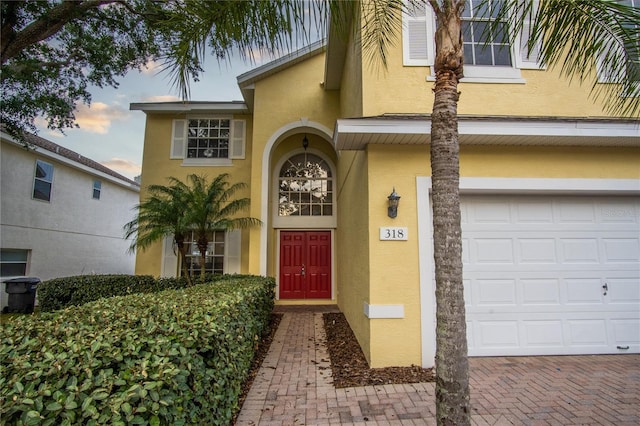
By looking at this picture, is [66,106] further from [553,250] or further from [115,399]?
[553,250]

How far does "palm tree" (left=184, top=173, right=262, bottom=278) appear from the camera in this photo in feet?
31.3

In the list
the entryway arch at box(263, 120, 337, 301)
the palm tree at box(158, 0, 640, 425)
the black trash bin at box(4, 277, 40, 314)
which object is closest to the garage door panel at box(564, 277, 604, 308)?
the palm tree at box(158, 0, 640, 425)

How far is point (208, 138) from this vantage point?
11.7m

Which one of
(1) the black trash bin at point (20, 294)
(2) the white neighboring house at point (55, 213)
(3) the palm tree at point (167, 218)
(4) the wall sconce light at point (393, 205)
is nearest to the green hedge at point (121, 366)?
(4) the wall sconce light at point (393, 205)

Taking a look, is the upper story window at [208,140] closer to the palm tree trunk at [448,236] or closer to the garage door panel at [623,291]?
the palm tree trunk at [448,236]

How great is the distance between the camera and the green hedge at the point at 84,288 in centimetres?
909

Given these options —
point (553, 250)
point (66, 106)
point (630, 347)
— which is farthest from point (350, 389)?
point (66, 106)

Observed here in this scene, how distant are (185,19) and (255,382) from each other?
15.0 feet

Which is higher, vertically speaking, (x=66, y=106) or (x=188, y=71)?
(x=66, y=106)

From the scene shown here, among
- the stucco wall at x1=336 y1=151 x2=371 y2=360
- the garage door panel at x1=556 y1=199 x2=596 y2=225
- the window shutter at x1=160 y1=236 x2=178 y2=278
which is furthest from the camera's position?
the window shutter at x1=160 y1=236 x2=178 y2=278

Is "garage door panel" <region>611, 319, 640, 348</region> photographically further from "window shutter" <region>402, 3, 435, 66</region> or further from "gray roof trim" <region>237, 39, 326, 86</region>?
"gray roof trim" <region>237, 39, 326, 86</region>

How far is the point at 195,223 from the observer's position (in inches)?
377

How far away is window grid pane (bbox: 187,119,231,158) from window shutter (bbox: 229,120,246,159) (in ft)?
0.61

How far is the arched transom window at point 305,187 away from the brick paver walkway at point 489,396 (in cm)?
647
